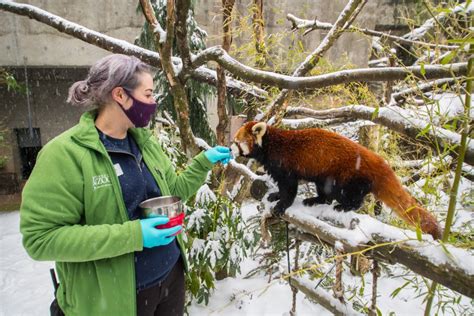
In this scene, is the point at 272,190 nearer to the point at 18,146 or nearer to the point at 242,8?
the point at 242,8

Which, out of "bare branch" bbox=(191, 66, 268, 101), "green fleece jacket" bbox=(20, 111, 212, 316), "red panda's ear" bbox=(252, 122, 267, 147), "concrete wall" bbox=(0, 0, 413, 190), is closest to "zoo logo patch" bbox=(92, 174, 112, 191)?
"green fleece jacket" bbox=(20, 111, 212, 316)

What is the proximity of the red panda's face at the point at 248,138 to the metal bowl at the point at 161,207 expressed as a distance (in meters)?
0.62

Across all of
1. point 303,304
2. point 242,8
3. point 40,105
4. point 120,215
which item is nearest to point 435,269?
point 120,215

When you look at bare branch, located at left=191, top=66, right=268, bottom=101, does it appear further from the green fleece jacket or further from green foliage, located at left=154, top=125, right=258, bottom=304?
the green fleece jacket

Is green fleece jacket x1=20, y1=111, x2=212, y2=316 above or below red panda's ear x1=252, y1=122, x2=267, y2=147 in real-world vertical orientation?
below

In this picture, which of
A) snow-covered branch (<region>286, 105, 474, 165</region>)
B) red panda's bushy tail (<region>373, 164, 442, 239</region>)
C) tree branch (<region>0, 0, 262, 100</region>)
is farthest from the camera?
tree branch (<region>0, 0, 262, 100</region>)

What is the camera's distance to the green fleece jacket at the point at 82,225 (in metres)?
0.95

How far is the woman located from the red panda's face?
58cm

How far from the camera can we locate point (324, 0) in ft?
17.9

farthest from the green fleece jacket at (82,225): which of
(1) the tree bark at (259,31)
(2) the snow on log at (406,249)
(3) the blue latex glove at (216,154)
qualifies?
(1) the tree bark at (259,31)

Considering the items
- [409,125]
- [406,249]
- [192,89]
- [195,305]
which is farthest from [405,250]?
[192,89]

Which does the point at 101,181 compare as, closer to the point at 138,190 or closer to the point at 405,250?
the point at 138,190

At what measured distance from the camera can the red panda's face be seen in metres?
1.71

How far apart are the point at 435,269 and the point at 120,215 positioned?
0.94 metres
